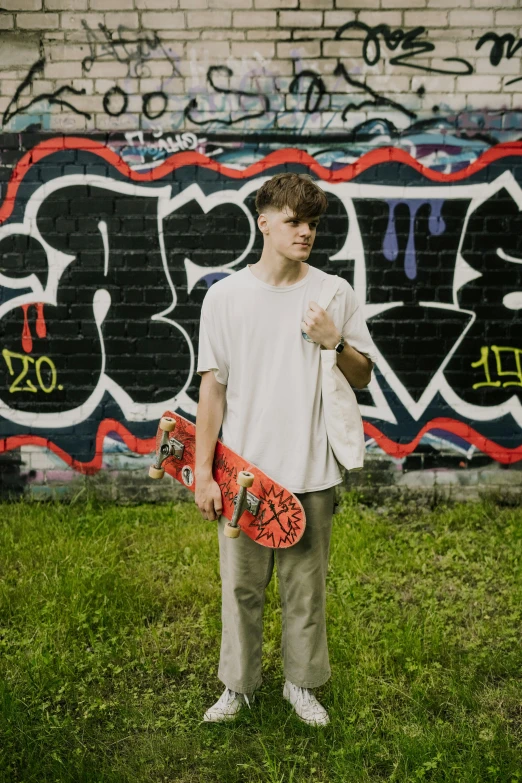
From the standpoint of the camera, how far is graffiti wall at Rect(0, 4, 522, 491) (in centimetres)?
448

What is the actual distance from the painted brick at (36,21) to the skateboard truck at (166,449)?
10.4 feet

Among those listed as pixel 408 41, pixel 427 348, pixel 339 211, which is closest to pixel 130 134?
pixel 339 211

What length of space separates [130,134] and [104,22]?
0.69 m

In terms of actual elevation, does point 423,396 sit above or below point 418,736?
above

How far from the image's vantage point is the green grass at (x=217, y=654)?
2566 millimetres

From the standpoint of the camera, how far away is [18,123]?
15.0 ft

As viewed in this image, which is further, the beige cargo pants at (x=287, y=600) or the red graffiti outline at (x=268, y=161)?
the red graffiti outline at (x=268, y=161)

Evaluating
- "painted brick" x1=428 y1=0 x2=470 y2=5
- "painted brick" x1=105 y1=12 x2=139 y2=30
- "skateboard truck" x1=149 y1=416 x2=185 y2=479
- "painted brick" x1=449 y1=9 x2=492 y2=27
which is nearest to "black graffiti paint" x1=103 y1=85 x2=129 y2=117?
"painted brick" x1=105 y1=12 x2=139 y2=30

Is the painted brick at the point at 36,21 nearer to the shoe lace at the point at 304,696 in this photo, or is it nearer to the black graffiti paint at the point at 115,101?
the black graffiti paint at the point at 115,101

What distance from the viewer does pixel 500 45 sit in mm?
4434

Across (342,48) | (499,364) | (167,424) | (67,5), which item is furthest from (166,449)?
(67,5)

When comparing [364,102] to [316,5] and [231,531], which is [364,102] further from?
[231,531]

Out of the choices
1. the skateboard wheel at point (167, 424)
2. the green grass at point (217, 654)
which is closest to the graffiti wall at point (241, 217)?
the green grass at point (217, 654)

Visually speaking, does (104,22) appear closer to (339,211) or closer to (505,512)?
(339,211)
